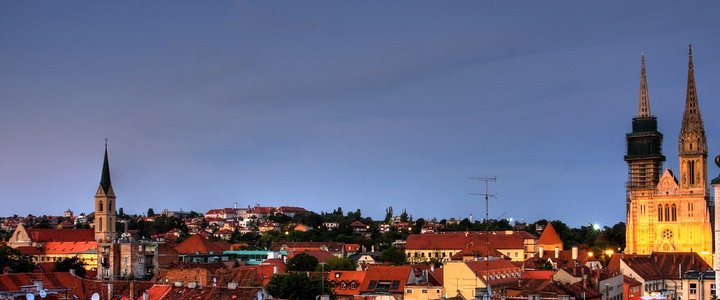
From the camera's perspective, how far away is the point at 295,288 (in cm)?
6281

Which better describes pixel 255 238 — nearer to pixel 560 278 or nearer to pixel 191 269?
pixel 191 269

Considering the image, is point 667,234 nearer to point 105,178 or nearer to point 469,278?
→ point 469,278

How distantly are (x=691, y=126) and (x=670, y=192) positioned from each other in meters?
9.01

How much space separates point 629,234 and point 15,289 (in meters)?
88.1

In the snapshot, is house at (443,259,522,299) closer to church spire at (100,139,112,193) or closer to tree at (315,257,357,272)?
tree at (315,257,357,272)

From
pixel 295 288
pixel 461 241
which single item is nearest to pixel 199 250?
pixel 461 241

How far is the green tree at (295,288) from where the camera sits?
62.2 meters

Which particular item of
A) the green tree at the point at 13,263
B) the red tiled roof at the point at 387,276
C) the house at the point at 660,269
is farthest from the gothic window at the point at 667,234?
the green tree at the point at 13,263

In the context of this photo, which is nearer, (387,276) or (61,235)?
(387,276)

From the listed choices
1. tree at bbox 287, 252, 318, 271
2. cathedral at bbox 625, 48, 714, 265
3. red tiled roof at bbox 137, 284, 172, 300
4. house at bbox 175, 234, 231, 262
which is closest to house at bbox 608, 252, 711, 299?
tree at bbox 287, 252, 318, 271

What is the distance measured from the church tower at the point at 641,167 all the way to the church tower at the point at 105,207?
69.2m

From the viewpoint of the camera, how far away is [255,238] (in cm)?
18338

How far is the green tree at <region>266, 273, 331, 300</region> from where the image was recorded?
6225 centimetres

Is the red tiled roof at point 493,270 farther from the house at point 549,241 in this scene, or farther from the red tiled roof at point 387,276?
the house at point 549,241
